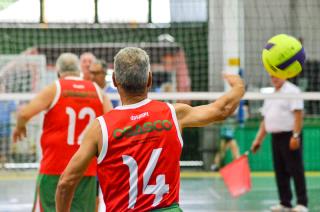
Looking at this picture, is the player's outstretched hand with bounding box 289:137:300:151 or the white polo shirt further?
the white polo shirt

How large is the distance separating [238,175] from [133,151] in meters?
5.66

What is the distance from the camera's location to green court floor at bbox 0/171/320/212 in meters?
9.62

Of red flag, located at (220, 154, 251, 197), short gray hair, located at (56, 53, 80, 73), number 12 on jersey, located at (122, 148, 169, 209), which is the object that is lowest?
red flag, located at (220, 154, 251, 197)

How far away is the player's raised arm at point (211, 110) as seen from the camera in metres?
3.80

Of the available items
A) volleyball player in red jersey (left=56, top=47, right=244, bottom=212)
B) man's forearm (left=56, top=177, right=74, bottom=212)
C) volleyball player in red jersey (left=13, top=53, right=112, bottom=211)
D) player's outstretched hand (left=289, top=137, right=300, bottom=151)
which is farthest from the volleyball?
player's outstretched hand (left=289, top=137, right=300, bottom=151)

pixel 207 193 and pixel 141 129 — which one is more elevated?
pixel 141 129

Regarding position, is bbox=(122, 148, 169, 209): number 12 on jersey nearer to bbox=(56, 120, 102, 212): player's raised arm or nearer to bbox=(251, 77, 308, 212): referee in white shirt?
bbox=(56, 120, 102, 212): player's raised arm

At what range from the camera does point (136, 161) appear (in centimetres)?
354

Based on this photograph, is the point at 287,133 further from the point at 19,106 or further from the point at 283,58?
the point at 19,106

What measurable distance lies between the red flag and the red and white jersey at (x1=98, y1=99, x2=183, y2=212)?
5.37 metres

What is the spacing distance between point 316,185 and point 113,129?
943 cm

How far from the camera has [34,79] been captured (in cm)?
1406

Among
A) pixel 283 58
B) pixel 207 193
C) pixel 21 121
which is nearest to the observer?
pixel 283 58

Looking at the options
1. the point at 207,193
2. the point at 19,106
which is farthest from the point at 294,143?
the point at 19,106
